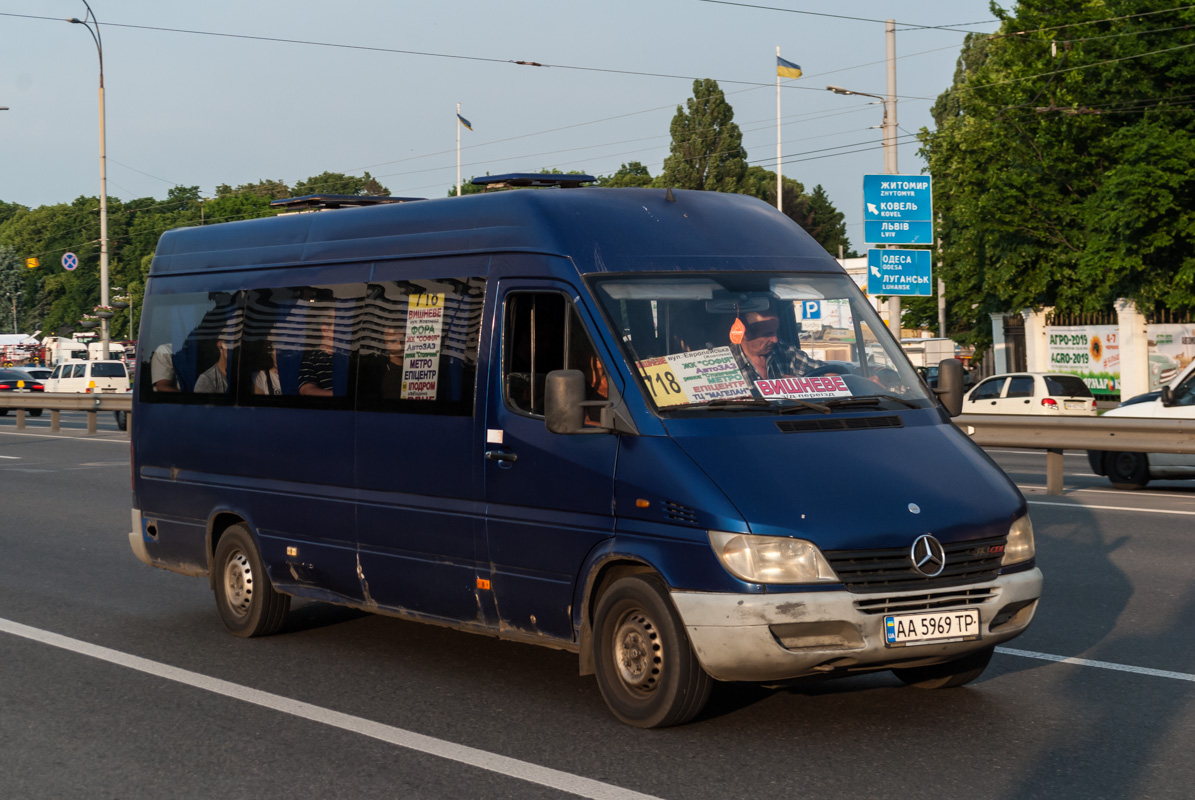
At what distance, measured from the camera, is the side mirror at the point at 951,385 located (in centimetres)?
742

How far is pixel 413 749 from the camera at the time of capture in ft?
19.5

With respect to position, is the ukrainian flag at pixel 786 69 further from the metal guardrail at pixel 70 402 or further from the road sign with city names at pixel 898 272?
the metal guardrail at pixel 70 402

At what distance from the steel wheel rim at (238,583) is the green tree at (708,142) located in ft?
269

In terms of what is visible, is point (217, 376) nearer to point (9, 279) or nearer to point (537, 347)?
point (537, 347)

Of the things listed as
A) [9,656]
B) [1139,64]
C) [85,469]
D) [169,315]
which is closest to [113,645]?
[9,656]

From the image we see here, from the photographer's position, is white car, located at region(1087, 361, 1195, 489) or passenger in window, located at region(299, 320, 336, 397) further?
white car, located at region(1087, 361, 1195, 489)

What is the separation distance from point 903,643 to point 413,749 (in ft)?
6.55

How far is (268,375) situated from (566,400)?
2.95 m

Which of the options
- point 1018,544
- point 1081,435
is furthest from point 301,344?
point 1081,435

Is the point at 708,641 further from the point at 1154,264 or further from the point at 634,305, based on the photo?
the point at 1154,264

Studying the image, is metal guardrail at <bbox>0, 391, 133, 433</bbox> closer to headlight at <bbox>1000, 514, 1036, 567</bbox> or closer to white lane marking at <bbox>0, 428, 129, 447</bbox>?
white lane marking at <bbox>0, 428, 129, 447</bbox>

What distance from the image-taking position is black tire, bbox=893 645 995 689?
21.5ft

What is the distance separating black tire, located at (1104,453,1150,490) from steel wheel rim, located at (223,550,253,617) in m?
11.4

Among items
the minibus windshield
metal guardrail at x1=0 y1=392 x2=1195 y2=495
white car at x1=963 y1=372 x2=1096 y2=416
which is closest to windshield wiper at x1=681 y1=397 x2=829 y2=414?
the minibus windshield
